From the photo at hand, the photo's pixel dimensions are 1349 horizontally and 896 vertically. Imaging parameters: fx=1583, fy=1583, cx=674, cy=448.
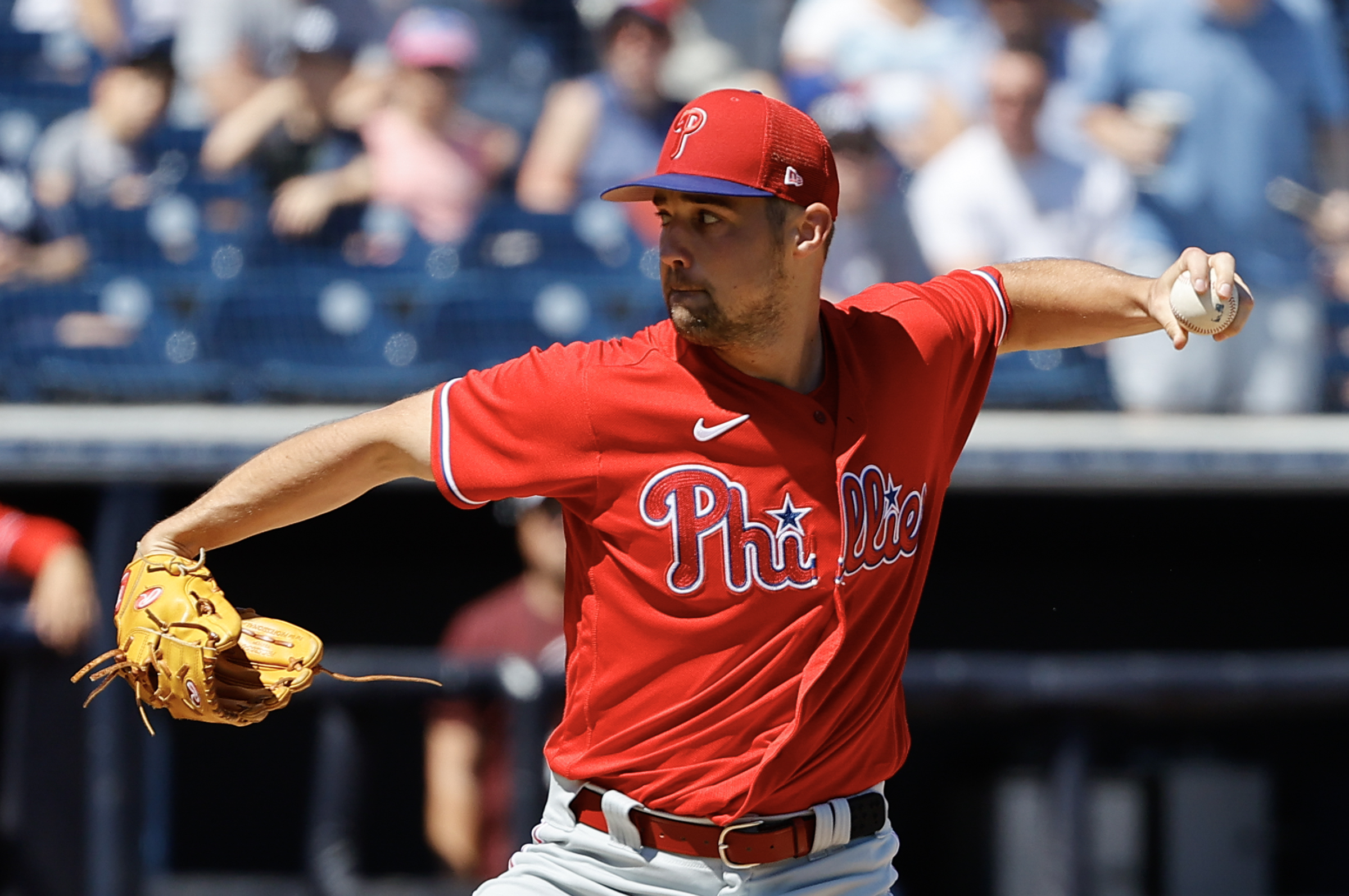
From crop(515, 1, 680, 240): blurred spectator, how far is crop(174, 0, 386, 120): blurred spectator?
2.51ft

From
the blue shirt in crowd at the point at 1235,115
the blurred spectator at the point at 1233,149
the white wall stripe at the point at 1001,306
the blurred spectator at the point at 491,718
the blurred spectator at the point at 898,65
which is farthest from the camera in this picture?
the blurred spectator at the point at 898,65

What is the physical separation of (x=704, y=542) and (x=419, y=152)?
3928 mm

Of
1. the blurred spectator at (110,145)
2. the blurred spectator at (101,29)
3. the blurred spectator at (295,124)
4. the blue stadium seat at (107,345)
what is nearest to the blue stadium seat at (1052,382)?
the blurred spectator at (295,124)

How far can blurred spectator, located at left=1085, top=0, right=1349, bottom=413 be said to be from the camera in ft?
17.6

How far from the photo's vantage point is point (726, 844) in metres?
2.14

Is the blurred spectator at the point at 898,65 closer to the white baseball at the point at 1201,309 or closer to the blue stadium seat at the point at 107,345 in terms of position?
the blue stadium seat at the point at 107,345

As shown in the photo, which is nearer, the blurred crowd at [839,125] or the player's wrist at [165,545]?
the player's wrist at [165,545]

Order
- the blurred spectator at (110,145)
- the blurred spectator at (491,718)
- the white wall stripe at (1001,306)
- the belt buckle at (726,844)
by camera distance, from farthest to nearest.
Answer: the blurred spectator at (110,145)
the blurred spectator at (491,718)
the white wall stripe at (1001,306)
the belt buckle at (726,844)

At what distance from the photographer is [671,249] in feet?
6.75

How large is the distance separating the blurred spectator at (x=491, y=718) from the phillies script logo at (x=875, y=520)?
2.03 metres

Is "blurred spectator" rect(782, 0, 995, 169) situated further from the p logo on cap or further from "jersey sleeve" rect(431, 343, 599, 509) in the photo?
"jersey sleeve" rect(431, 343, 599, 509)

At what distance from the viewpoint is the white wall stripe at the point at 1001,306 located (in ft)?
7.95

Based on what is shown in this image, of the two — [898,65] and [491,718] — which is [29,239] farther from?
[898,65]

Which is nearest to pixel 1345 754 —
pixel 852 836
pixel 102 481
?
pixel 852 836
